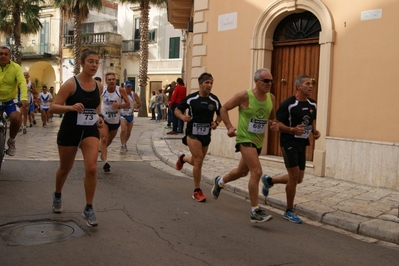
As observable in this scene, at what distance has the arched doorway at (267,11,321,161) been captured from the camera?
394 inches

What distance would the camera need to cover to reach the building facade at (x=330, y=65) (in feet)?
27.4

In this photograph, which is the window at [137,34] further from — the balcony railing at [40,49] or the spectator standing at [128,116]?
the spectator standing at [128,116]

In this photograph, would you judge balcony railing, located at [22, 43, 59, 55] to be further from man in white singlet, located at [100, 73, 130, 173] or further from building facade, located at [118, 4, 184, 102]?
man in white singlet, located at [100, 73, 130, 173]

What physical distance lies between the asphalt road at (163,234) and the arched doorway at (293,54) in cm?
367

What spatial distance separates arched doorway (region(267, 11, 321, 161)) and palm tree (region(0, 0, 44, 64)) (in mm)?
21716

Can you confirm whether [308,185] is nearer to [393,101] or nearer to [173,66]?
[393,101]

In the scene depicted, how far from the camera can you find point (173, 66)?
124ft

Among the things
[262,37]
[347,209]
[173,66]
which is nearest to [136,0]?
[173,66]

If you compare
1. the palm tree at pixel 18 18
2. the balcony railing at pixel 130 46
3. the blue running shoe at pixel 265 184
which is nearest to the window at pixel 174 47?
the balcony railing at pixel 130 46

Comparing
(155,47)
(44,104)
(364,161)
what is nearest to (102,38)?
(155,47)

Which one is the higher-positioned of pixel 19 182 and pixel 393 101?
pixel 393 101

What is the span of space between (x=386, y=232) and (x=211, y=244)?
2.25m

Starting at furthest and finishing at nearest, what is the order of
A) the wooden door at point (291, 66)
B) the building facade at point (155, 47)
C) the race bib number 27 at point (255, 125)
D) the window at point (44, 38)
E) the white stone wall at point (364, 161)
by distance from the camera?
the window at point (44, 38) < the building facade at point (155, 47) < the wooden door at point (291, 66) < the white stone wall at point (364, 161) < the race bib number 27 at point (255, 125)

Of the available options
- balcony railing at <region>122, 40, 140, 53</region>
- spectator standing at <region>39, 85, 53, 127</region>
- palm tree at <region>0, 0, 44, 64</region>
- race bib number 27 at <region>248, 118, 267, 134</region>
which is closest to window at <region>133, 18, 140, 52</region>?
balcony railing at <region>122, 40, 140, 53</region>
